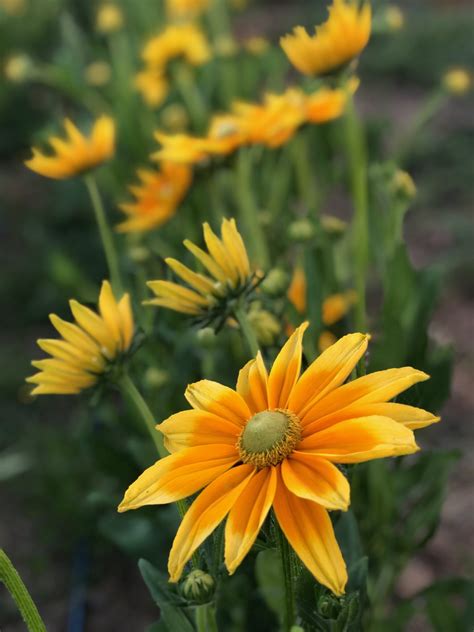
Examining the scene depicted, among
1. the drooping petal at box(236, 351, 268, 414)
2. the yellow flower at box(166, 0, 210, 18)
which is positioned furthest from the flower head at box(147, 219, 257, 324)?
the yellow flower at box(166, 0, 210, 18)

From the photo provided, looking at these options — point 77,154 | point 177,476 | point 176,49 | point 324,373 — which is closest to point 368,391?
point 324,373

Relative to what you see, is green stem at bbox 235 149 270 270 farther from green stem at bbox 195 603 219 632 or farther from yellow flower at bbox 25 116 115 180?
green stem at bbox 195 603 219 632

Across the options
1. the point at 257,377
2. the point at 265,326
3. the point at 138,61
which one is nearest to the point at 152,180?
the point at 265,326

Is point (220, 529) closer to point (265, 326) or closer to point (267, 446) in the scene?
point (267, 446)

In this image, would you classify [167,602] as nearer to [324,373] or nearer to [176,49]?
[324,373]

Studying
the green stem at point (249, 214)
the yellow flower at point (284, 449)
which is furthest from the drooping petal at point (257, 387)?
the green stem at point (249, 214)

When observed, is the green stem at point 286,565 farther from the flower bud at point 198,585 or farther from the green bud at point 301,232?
the green bud at point 301,232
